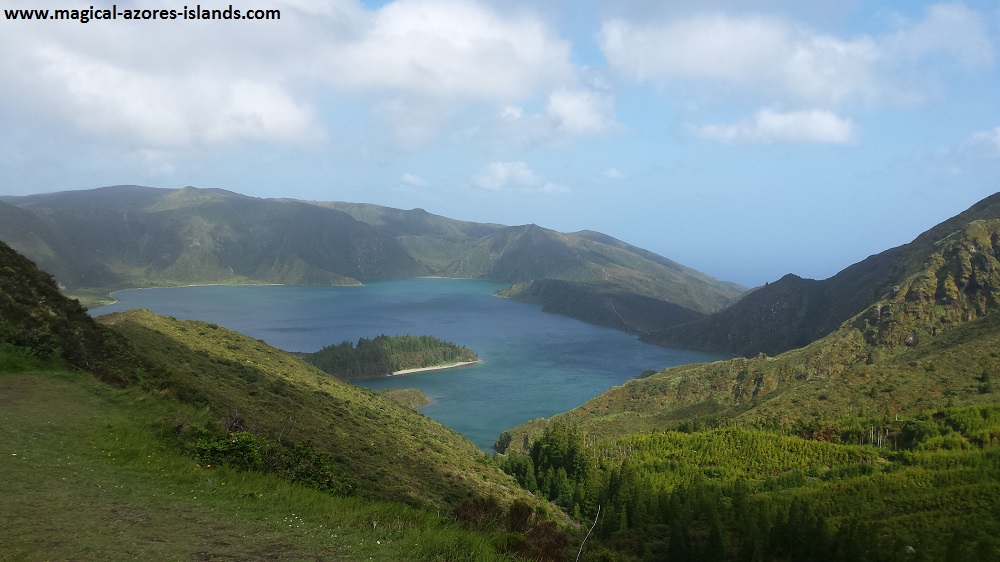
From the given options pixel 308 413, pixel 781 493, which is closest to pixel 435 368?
pixel 308 413

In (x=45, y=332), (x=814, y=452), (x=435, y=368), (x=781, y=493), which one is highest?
(x=45, y=332)

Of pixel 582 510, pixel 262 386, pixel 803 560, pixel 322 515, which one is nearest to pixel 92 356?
pixel 322 515

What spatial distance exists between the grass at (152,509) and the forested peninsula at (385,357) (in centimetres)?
14373

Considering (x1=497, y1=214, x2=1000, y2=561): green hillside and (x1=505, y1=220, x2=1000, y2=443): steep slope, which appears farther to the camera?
(x1=505, y1=220, x2=1000, y2=443): steep slope

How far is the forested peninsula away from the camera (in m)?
166

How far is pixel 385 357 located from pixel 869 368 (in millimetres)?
127810

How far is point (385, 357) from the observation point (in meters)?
179

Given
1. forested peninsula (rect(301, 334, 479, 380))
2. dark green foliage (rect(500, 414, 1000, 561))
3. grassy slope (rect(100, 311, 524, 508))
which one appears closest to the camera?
dark green foliage (rect(500, 414, 1000, 561))

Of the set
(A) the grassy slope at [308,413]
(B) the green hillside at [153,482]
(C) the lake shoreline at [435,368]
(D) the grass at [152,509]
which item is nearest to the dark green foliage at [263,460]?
(B) the green hillside at [153,482]

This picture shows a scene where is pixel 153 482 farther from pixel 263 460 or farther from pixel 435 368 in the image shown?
pixel 435 368

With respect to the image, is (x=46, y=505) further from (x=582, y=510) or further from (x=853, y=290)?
(x=853, y=290)

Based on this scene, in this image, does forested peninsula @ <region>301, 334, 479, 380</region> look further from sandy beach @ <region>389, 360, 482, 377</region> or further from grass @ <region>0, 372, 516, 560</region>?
grass @ <region>0, 372, 516, 560</region>

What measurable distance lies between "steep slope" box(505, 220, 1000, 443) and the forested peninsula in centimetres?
7018

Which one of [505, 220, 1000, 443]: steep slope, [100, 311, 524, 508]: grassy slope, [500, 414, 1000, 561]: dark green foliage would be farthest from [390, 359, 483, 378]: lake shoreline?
[500, 414, 1000, 561]: dark green foliage
